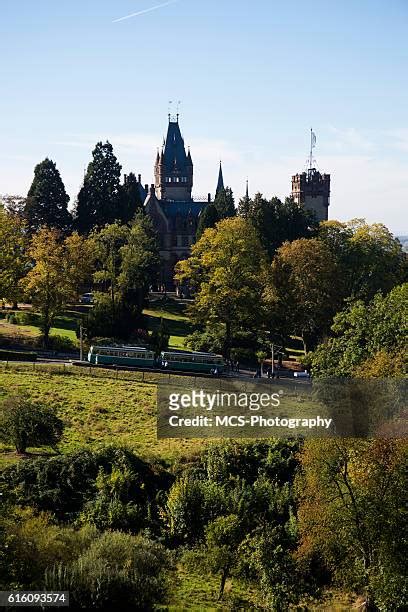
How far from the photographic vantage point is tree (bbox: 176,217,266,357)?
6012 cm

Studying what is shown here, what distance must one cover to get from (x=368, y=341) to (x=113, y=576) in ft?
76.6

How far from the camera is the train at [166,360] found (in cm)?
5384

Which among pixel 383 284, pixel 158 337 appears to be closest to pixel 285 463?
pixel 158 337

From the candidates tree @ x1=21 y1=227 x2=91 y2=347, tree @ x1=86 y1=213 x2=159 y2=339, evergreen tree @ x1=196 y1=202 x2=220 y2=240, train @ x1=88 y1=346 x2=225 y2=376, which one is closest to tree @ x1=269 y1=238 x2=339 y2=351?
train @ x1=88 y1=346 x2=225 y2=376

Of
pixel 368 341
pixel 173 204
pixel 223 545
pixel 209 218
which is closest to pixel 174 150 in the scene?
pixel 173 204

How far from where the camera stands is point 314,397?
38.6 meters

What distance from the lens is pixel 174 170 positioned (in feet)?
397

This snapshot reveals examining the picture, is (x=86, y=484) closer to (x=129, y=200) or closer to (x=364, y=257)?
(x=364, y=257)

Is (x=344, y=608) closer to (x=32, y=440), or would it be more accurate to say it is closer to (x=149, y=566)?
(x=149, y=566)

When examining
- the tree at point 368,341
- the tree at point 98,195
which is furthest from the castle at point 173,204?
the tree at point 368,341

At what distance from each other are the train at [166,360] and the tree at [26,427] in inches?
688

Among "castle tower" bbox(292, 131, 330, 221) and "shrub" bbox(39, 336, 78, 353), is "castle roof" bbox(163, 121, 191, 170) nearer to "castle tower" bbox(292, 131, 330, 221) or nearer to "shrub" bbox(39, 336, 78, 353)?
"castle tower" bbox(292, 131, 330, 221)

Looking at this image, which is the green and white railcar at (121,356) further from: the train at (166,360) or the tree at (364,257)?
the tree at (364,257)

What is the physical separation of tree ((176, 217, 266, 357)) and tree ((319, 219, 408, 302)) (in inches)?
291
